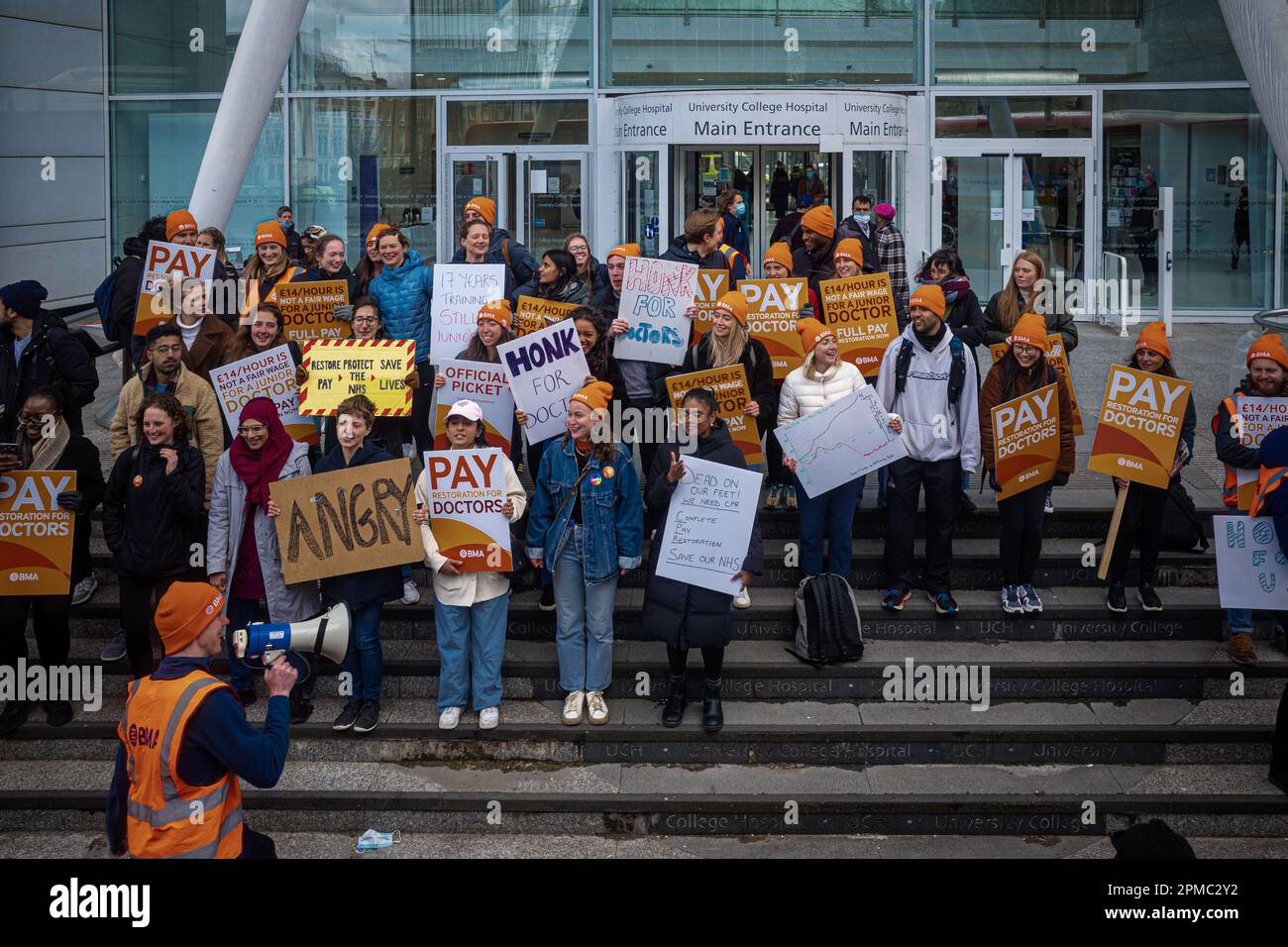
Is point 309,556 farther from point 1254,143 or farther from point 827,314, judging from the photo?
point 1254,143

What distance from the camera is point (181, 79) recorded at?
23.0 meters

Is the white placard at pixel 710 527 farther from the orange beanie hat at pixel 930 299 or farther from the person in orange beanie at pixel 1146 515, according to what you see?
the person in orange beanie at pixel 1146 515

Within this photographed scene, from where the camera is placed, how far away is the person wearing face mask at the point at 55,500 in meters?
8.99

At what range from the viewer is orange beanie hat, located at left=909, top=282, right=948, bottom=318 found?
31.3 ft

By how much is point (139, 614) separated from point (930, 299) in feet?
18.6

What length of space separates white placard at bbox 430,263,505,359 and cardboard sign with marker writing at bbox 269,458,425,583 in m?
2.00

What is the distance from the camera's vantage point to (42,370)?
995 cm

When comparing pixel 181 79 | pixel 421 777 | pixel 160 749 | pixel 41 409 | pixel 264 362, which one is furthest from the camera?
pixel 181 79

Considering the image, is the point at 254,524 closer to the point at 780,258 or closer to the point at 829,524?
the point at 829,524

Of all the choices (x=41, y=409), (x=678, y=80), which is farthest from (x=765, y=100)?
(x=41, y=409)

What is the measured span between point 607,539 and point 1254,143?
16.9 m

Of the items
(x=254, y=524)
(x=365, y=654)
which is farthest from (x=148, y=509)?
(x=365, y=654)

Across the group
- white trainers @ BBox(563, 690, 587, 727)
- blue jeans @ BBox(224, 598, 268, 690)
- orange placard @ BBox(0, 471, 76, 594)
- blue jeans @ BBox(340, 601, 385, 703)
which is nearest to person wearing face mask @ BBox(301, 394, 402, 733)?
blue jeans @ BBox(340, 601, 385, 703)

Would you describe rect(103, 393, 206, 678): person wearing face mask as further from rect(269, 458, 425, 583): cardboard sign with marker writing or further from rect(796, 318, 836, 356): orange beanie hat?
rect(796, 318, 836, 356): orange beanie hat
